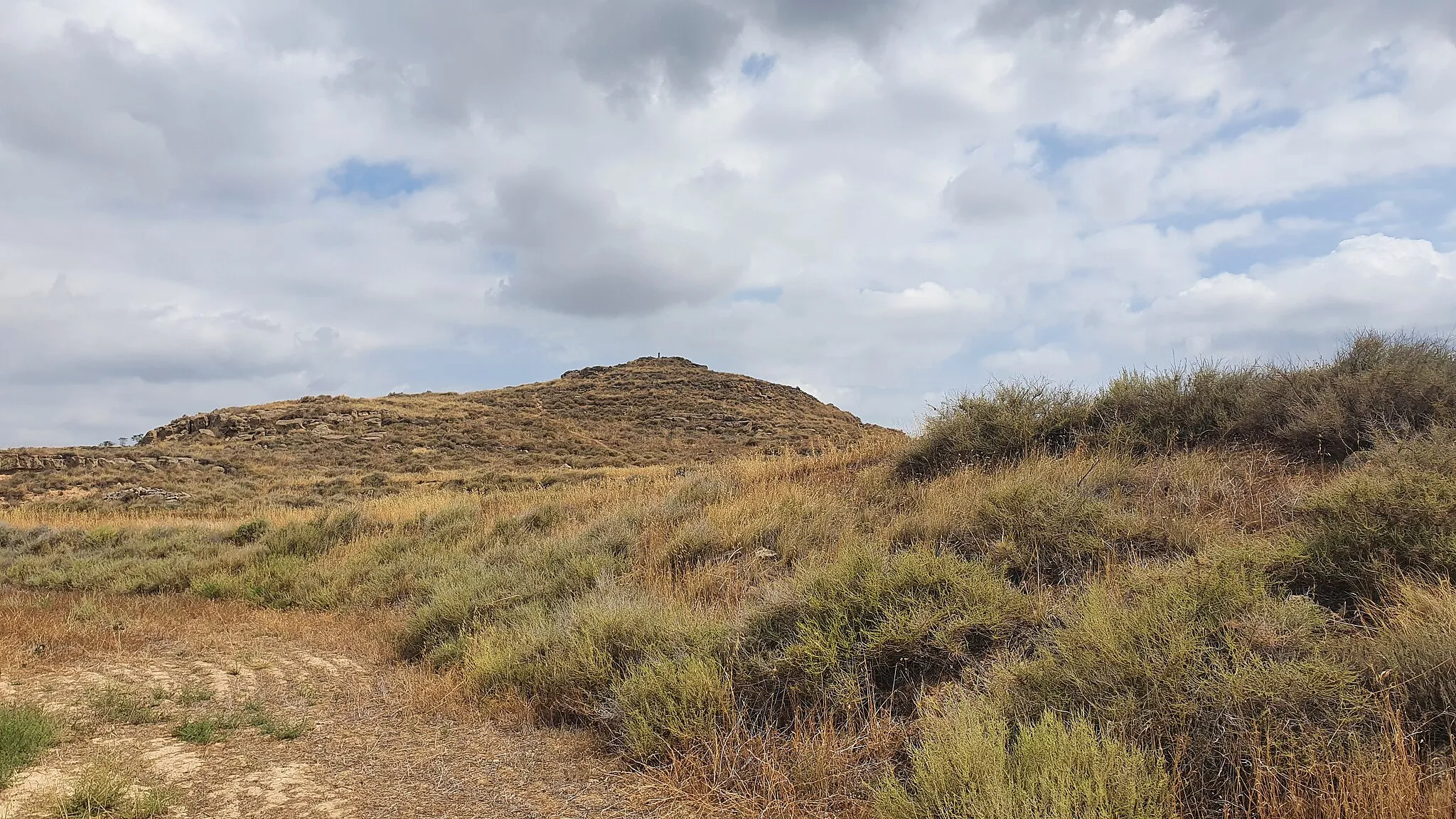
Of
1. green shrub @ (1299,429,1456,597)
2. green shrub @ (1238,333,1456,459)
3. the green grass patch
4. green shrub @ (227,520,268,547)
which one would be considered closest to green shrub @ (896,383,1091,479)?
green shrub @ (1238,333,1456,459)

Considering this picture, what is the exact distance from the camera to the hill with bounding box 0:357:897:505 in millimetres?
29359

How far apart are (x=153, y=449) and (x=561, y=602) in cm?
3829

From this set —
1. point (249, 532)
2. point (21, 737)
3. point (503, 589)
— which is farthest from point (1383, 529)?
point (249, 532)

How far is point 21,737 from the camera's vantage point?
430 centimetres

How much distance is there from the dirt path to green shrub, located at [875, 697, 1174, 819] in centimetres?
140

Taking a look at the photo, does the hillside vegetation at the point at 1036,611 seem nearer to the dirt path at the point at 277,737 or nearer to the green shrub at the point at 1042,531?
the green shrub at the point at 1042,531

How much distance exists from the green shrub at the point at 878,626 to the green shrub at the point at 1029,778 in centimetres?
111

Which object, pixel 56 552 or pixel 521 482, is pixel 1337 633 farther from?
pixel 521 482

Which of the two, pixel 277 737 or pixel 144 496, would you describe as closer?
pixel 277 737

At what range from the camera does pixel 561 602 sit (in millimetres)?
7453

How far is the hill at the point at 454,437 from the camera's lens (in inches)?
1156

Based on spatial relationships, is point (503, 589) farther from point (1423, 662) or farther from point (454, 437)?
point (454, 437)

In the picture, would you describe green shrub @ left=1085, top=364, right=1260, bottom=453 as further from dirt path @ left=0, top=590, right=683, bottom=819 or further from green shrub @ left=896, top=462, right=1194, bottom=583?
dirt path @ left=0, top=590, right=683, bottom=819

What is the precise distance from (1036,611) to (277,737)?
5.34 meters
